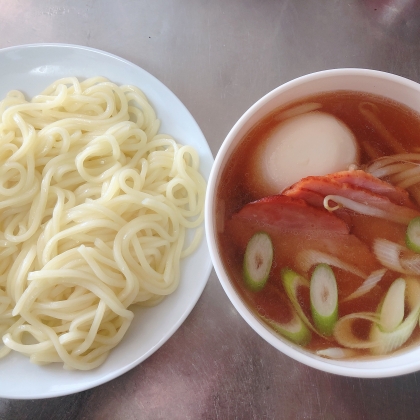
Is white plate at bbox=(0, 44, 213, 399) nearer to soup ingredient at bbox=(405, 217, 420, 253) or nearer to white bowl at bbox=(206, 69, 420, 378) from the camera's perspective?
white bowl at bbox=(206, 69, 420, 378)

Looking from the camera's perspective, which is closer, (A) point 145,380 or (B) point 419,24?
(A) point 145,380

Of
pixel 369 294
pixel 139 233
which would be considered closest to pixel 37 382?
pixel 139 233

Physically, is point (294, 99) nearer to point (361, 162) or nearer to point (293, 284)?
point (361, 162)

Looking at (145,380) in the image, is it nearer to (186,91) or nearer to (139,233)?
(139,233)

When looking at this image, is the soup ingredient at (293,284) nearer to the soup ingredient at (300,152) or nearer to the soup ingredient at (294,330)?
the soup ingredient at (294,330)

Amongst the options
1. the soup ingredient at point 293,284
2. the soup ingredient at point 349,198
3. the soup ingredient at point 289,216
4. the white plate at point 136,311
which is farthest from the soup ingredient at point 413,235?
→ the white plate at point 136,311

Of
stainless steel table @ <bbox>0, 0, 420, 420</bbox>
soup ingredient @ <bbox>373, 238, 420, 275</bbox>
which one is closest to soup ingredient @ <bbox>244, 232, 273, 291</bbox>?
soup ingredient @ <bbox>373, 238, 420, 275</bbox>
